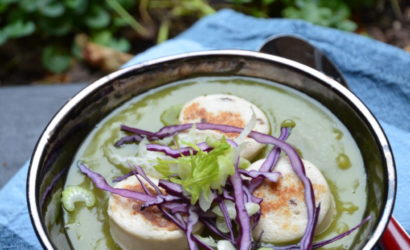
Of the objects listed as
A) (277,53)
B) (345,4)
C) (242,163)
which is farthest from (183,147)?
(345,4)

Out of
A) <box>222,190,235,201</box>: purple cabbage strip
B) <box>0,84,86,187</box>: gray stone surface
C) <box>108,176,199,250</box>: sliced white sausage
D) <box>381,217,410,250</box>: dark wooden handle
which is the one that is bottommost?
<box>0,84,86,187</box>: gray stone surface

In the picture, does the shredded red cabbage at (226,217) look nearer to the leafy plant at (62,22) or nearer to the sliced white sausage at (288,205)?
the sliced white sausage at (288,205)

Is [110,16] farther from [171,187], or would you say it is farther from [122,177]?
[171,187]

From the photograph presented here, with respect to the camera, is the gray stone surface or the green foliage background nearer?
the gray stone surface

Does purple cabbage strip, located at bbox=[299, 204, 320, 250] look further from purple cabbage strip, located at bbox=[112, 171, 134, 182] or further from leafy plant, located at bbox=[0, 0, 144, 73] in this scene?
leafy plant, located at bbox=[0, 0, 144, 73]

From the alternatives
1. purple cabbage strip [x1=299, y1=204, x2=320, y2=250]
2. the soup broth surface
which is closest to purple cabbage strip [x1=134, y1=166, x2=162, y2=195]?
the soup broth surface

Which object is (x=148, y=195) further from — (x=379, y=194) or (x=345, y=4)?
(x=345, y=4)
